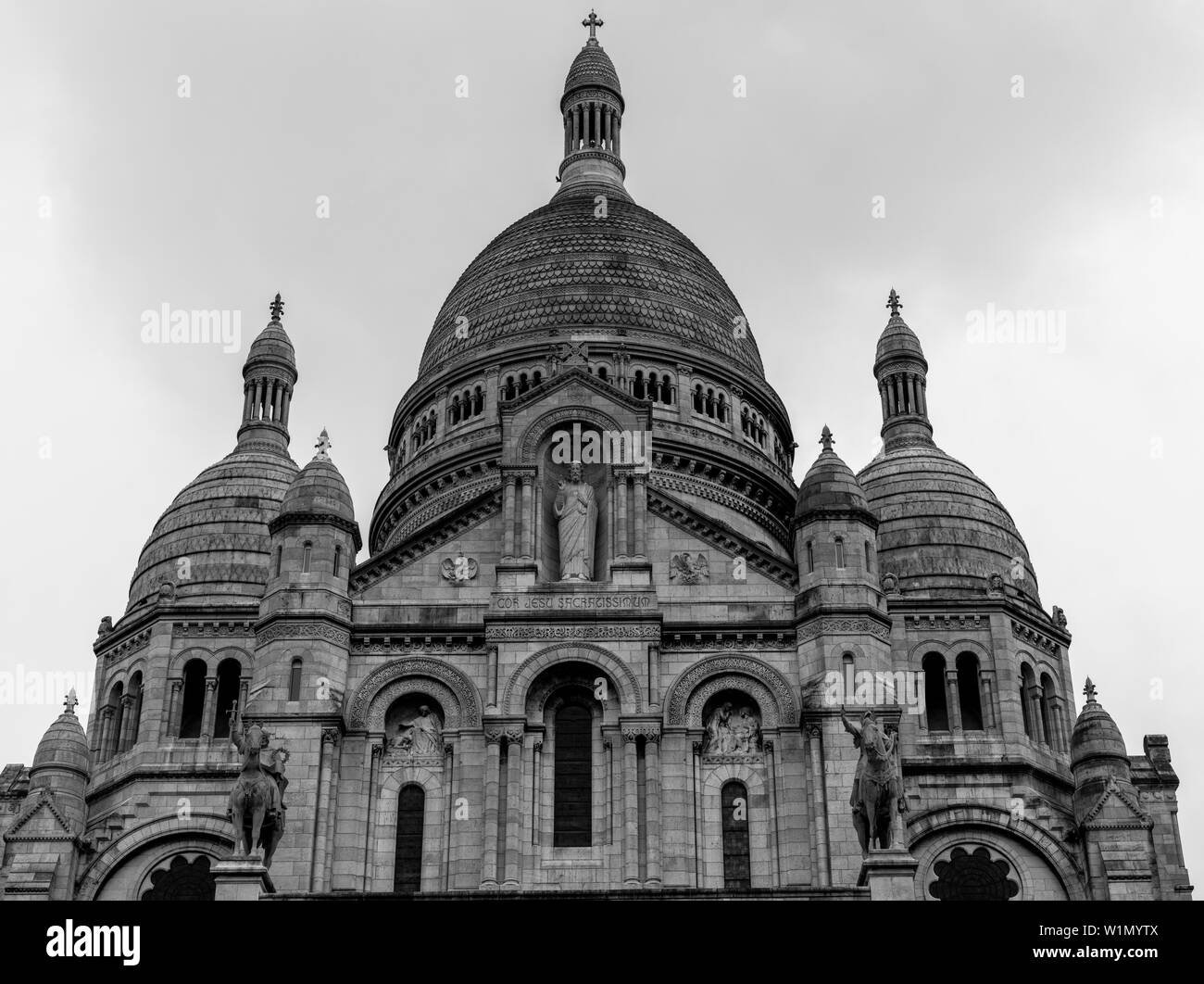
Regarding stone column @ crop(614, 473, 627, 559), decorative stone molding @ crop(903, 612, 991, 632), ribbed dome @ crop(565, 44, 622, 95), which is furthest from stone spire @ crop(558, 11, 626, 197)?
stone column @ crop(614, 473, 627, 559)

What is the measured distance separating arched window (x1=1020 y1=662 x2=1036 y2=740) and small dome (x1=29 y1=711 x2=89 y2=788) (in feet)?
85.2

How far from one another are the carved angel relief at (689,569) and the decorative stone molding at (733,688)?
236 centimetres

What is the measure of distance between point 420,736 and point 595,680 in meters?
4.20

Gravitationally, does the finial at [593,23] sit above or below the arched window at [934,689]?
above

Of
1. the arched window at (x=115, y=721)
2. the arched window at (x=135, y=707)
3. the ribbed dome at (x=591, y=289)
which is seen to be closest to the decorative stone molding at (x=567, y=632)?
the arched window at (x=135, y=707)

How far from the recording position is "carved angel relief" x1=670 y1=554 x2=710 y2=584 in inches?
1896

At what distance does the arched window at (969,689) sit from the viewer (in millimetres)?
57094

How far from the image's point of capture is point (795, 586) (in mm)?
48156

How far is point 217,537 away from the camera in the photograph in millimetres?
61000

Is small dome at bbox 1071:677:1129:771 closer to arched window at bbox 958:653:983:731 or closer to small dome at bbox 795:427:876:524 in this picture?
arched window at bbox 958:653:983:731

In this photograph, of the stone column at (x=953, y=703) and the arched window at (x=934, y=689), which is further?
the arched window at (x=934, y=689)

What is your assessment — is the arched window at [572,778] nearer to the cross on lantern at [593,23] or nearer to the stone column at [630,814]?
the stone column at [630,814]

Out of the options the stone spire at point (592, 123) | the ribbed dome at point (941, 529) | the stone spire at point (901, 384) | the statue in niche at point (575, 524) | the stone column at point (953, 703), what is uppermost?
the stone spire at point (592, 123)
